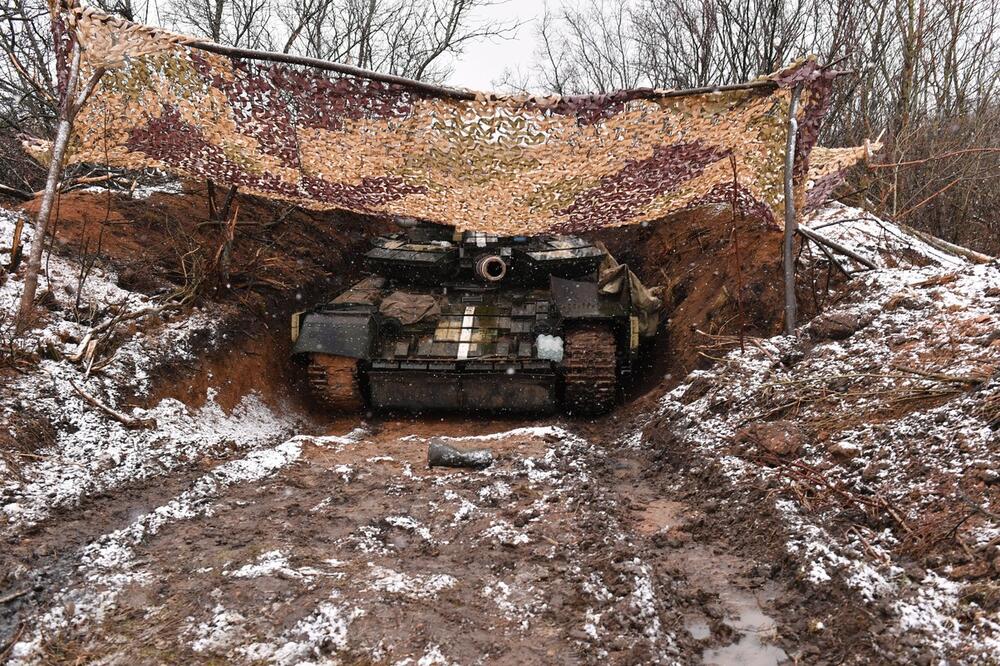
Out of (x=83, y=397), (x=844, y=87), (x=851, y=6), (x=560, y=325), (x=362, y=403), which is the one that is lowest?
(x=362, y=403)

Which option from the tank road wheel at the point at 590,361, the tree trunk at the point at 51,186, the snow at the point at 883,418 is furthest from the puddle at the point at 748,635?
the tree trunk at the point at 51,186

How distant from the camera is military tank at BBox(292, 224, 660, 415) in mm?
7016

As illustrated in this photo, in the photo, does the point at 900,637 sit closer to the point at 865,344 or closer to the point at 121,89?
the point at 865,344

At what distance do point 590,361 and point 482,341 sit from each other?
1.30 metres

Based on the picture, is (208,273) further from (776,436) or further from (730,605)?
(730,605)

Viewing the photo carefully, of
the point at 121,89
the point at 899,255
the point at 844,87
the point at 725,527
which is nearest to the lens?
the point at 725,527

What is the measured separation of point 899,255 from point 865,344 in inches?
115

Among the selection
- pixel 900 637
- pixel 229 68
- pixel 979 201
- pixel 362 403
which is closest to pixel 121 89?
pixel 229 68

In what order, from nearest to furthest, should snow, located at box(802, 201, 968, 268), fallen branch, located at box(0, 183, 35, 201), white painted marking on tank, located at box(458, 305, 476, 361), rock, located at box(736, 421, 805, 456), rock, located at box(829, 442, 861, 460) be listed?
1. rock, located at box(829, 442, 861, 460)
2. rock, located at box(736, 421, 805, 456)
3. snow, located at box(802, 201, 968, 268)
4. white painted marking on tank, located at box(458, 305, 476, 361)
5. fallen branch, located at box(0, 183, 35, 201)

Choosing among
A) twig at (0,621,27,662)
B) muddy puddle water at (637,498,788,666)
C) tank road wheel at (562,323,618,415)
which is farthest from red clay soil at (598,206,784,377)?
twig at (0,621,27,662)

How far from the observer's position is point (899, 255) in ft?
22.9

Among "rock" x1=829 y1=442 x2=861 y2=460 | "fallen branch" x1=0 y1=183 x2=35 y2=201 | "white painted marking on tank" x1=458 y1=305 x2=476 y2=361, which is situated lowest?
"rock" x1=829 y1=442 x2=861 y2=460

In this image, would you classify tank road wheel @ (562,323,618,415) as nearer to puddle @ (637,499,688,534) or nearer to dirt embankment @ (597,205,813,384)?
dirt embankment @ (597,205,813,384)

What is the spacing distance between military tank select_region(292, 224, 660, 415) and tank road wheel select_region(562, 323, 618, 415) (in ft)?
0.04
